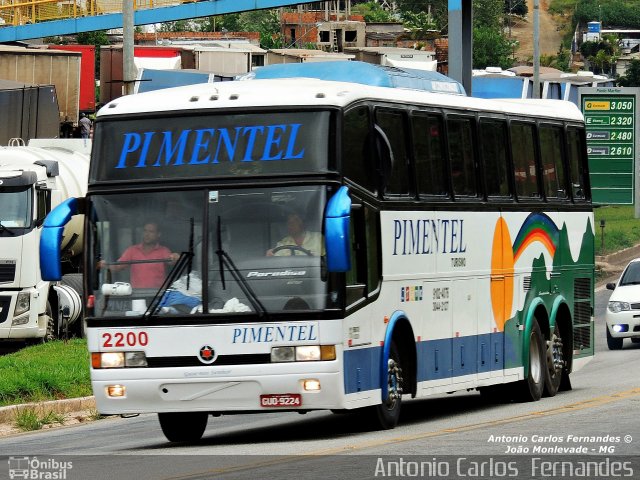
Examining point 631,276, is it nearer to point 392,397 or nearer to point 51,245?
point 392,397

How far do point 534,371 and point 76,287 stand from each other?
12.0 m

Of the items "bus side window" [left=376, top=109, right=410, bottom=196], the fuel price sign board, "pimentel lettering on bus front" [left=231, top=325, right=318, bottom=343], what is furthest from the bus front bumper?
the fuel price sign board

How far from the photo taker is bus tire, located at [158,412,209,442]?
15148 mm

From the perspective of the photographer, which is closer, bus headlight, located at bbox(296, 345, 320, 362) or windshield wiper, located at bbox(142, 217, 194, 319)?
bus headlight, located at bbox(296, 345, 320, 362)

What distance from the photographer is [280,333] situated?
1369 cm

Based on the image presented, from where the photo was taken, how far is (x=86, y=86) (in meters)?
60.2

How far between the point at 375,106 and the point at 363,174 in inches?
33.3

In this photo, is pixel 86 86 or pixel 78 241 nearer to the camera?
pixel 78 241

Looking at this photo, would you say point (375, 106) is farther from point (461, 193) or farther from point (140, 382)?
point (140, 382)

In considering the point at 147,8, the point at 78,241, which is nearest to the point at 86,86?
the point at 147,8

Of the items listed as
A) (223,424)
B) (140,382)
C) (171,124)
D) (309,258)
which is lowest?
(223,424)

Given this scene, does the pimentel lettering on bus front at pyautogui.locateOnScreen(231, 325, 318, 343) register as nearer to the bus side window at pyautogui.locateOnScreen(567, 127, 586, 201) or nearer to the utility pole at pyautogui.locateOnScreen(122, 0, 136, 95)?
the bus side window at pyautogui.locateOnScreen(567, 127, 586, 201)

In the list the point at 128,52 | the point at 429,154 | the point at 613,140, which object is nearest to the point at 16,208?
the point at 128,52

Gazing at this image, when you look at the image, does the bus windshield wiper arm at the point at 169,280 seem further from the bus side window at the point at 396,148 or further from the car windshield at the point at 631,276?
the car windshield at the point at 631,276
